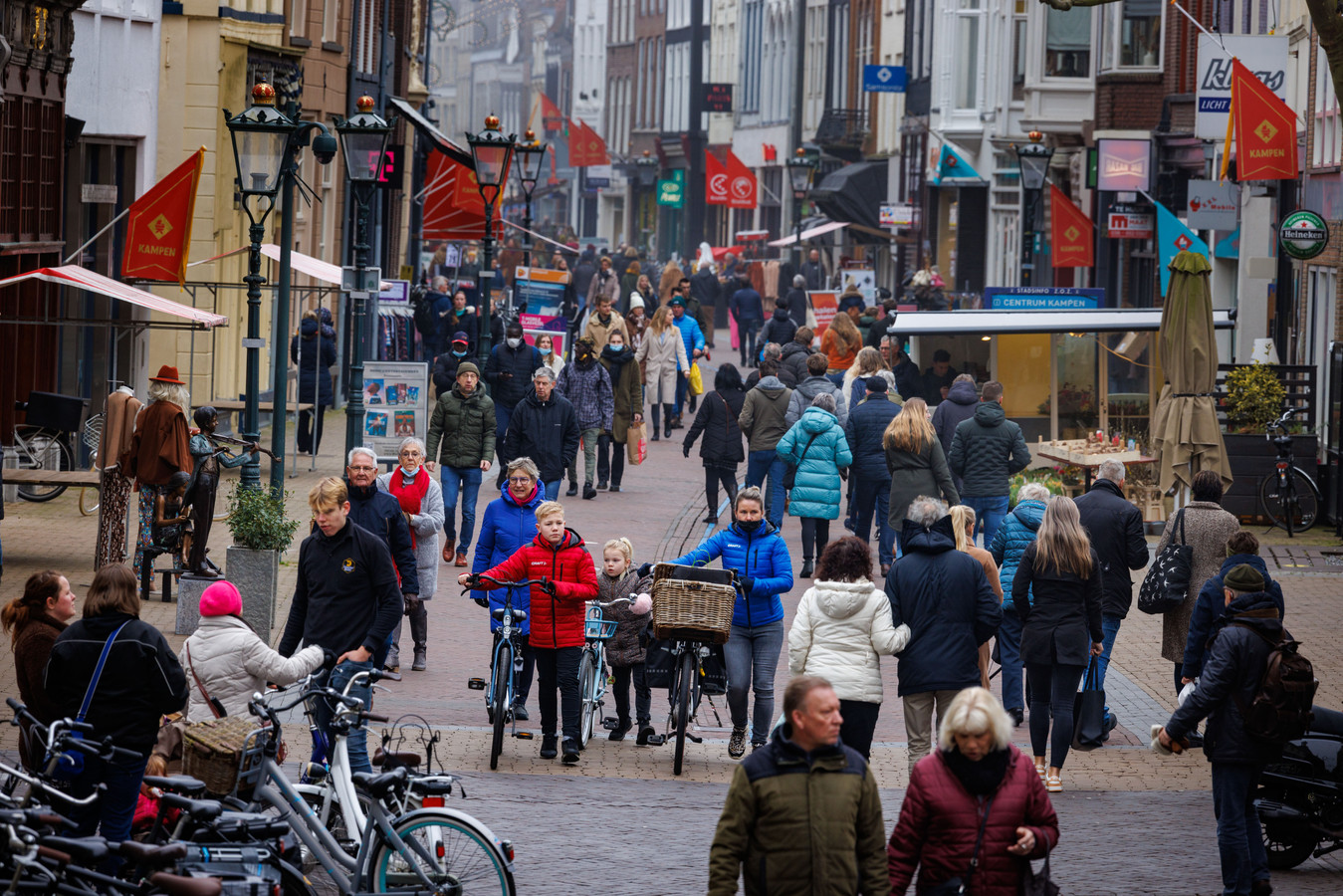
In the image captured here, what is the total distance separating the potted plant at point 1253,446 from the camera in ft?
68.0

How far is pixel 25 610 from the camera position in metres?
8.73

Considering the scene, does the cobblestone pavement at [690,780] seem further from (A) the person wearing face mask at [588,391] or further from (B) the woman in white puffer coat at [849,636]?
(A) the person wearing face mask at [588,391]

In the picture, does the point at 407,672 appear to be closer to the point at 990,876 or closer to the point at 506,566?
the point at 506,566

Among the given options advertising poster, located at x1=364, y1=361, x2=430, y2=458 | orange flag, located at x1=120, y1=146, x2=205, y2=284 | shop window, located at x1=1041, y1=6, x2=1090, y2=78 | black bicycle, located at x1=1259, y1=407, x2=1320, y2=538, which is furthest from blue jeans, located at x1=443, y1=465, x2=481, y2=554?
shop window, located at x1=1041, y1=6, x2=1090, y2=78

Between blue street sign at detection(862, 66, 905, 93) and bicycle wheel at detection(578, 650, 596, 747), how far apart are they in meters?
40.9

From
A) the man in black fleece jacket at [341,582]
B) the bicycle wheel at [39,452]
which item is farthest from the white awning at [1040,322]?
the man in black fleece jacket at [341,582]

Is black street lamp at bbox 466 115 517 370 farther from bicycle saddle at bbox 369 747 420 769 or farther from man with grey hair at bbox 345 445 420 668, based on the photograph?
bicycle saddle at bbox 369 747 420 769

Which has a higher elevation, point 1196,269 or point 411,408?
point 1196,269

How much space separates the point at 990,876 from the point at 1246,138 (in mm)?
17762

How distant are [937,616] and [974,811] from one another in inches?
138

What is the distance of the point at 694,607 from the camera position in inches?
433

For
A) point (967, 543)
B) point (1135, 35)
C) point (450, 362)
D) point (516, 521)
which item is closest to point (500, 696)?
point (516, 521)

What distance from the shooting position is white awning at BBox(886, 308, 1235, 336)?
21.0m

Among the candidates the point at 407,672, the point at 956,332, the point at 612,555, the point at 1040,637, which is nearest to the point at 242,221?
the point at 956,332
